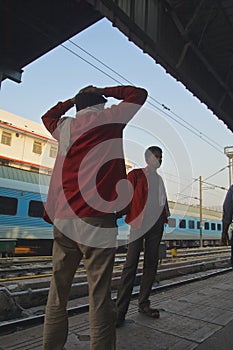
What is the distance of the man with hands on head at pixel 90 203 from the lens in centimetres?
172

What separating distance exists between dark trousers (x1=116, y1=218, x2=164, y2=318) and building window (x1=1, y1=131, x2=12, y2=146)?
2366 centimetres

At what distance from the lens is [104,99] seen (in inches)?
77.8

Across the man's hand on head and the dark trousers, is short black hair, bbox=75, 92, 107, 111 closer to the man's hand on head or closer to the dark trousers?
the man's hand on head

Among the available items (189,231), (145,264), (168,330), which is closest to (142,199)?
(145,264)

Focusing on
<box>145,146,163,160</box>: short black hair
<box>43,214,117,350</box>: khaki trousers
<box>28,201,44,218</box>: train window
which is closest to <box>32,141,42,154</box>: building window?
<box>28,201,44,218</box>: train window

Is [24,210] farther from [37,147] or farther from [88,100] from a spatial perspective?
[37,147]

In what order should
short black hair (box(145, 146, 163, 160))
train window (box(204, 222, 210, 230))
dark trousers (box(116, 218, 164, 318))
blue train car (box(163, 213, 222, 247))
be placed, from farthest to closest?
1. train window (box(204, 222, 210, 230))
2. blue train car (box(163, 213, 222, 247))
3. short black hair (box(145, 146, 163, 160))
4. dark trousers (box(116, 218, 164, 318))

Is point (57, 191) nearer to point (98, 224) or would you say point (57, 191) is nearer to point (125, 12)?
point (98, 224)

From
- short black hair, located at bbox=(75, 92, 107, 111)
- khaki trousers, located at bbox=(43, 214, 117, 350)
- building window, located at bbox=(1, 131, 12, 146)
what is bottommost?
khaki trousers, located at bbox=(43, 214, 117, 350)

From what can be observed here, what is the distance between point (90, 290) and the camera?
1.74 m

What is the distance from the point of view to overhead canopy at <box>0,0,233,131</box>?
3244 millimetres

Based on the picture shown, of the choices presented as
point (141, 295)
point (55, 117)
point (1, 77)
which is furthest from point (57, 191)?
point (1, 77)

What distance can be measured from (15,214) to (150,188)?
28.3 ft

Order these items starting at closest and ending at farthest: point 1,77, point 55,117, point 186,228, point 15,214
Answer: point 55,117 < point 1,77 < point 15,214 < point 186,228
